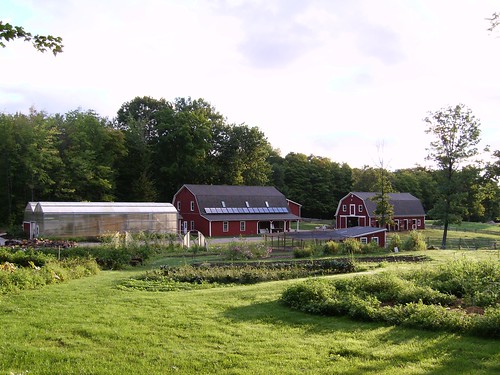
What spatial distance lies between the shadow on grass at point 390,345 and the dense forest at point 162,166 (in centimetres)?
1991

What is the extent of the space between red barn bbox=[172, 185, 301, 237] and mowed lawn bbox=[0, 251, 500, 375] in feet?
129

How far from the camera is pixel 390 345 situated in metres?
7.65

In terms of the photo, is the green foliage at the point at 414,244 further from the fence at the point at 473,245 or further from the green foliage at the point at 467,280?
the green foliage at the point at 467,280

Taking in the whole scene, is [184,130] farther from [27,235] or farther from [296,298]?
[296,298]

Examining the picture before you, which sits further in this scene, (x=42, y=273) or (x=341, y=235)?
(x=341, y=235)

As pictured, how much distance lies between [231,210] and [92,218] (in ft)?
55.2

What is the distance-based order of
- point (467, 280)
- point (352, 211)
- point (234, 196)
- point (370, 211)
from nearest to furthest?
point (467, 280) < point (234, 196) < point (370, 211) < point (352, 211)

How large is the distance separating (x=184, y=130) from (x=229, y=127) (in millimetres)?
11180

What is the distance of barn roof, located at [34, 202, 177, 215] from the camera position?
38344 millimetres

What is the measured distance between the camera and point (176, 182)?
63.4 metres

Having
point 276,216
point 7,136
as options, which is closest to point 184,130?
point 276,216

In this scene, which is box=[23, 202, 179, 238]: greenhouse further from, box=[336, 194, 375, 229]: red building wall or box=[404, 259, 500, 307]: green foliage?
box=[404, 259, 500, 307]: green foliage

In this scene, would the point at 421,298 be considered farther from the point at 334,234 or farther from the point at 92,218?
the point at 92,218

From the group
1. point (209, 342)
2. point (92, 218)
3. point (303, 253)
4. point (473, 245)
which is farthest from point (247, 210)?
point (209, 342)
